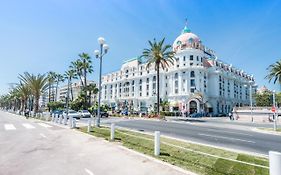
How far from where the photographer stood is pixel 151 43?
4512 centimetres

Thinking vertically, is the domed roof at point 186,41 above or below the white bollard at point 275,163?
above

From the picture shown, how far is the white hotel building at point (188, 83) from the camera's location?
2672 inches

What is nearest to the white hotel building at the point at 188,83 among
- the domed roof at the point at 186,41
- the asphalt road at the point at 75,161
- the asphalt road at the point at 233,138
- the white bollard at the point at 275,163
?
the domed roof at the point at 186,41

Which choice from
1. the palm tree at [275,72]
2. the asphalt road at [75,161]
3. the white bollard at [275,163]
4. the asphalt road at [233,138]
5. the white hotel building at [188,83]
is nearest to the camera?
the white bollard at [275,163]

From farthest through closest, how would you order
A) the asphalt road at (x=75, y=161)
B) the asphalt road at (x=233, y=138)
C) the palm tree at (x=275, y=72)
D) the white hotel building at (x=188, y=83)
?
the white hotel building at (x=188, y=83) → the palm tree at (x=275, y=72) → the asphalt road at (x=233, y=138) → the asphalt road at (x=75, y=161)

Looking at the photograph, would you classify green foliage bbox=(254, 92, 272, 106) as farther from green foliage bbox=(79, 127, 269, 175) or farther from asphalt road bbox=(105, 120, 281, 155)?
green foliage bbox=(79, 127, 269, 175)

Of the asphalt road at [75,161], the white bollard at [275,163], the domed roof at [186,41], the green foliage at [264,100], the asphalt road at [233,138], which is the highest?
the domed roof at [186,41]

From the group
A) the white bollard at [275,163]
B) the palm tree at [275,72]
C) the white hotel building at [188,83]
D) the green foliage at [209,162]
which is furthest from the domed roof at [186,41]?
the white bollard at [275,163]

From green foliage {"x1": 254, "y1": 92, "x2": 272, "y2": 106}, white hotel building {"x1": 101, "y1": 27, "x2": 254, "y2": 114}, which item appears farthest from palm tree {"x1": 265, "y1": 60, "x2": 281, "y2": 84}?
green foliage {"x1": 254, "y1": 92, "x2": 272, "y2": 106}

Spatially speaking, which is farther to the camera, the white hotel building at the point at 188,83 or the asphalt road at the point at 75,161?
the white hotel building at the point at 188,83

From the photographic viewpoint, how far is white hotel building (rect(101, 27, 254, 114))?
67875mm

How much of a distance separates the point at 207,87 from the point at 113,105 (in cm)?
4298

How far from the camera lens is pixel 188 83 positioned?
68062mm

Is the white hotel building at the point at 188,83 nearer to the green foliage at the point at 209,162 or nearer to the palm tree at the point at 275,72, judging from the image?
the palm tree at the point at 275,72
